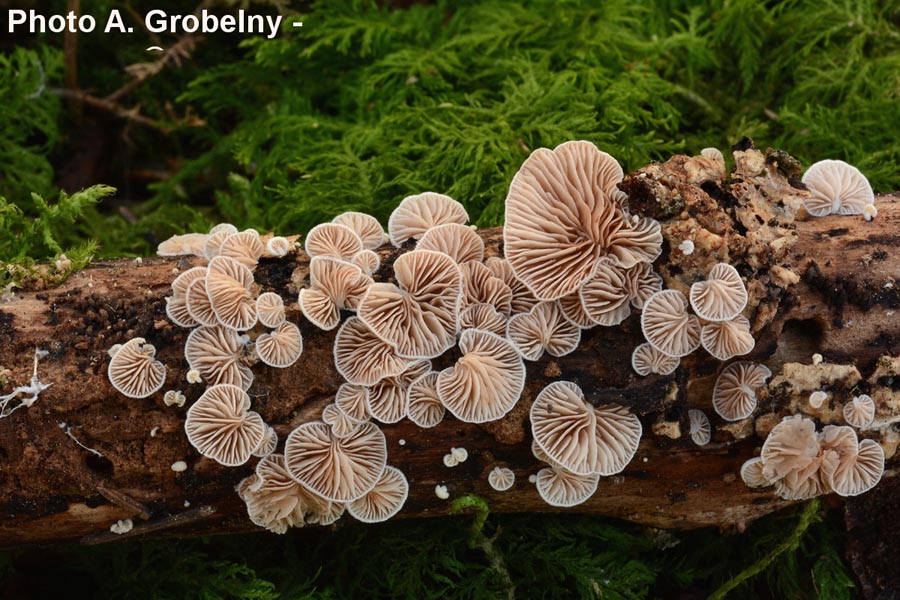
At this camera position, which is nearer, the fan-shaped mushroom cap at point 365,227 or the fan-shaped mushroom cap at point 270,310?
the fan-shaped mushroom cap at point 270,310

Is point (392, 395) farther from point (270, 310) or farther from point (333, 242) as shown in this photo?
point (333, 242)

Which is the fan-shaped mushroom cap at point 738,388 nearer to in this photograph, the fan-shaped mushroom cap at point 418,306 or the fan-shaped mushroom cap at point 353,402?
the fan-shaped mushroom cap at point 418,306

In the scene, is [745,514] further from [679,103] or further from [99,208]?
[99,208]

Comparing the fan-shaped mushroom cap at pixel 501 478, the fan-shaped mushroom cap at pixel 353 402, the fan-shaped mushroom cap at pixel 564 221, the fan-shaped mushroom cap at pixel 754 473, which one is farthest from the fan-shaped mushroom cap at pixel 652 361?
the fan-shaped mushroom cap at pixel 353 402

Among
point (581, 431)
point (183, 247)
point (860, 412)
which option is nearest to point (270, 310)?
point (183, 247)

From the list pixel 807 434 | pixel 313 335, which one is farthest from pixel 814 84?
pixel 313 335

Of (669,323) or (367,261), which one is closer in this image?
(669,323)

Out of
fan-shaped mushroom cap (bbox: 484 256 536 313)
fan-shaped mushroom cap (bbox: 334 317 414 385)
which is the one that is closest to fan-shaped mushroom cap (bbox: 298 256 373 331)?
fan-shaped mushroom cap (bbox: 334 317 414 385)
